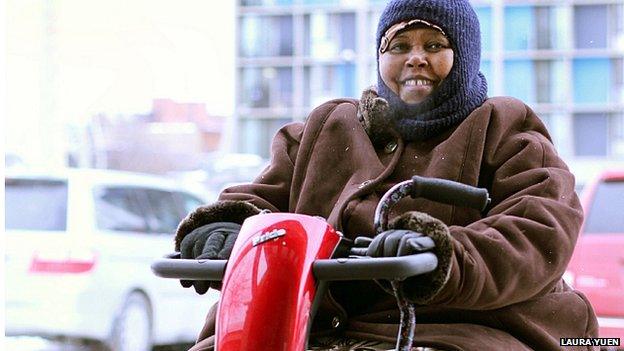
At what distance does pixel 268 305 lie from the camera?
5.13ft

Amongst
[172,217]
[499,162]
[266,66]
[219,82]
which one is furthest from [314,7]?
[499,162]

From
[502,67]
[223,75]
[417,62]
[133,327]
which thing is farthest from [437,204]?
[502,67]

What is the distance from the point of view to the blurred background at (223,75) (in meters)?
10.6

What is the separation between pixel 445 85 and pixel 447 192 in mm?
466

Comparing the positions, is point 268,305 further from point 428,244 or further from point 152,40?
point 152,40

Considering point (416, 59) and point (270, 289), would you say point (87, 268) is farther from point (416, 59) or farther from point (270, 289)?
point (270, 289)

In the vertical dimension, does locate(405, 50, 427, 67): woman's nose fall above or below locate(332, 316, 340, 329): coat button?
above

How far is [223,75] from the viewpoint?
1249 centimetres

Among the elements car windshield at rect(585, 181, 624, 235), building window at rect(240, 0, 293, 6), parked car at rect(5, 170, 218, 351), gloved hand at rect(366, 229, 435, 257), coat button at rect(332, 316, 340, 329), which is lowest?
parked car at rect(5, 170, 218, 351)

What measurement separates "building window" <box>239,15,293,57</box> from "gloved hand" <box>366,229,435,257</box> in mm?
18166

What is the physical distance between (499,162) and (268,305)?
26.5 inches

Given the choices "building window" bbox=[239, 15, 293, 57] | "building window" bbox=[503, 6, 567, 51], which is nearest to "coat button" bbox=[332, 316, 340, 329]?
"building window" bbox=[503, 6, 567, 51]

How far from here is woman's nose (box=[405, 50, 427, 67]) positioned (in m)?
2.15

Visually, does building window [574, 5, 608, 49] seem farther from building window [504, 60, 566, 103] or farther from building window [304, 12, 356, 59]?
building window [304, 12, 356, 59]
